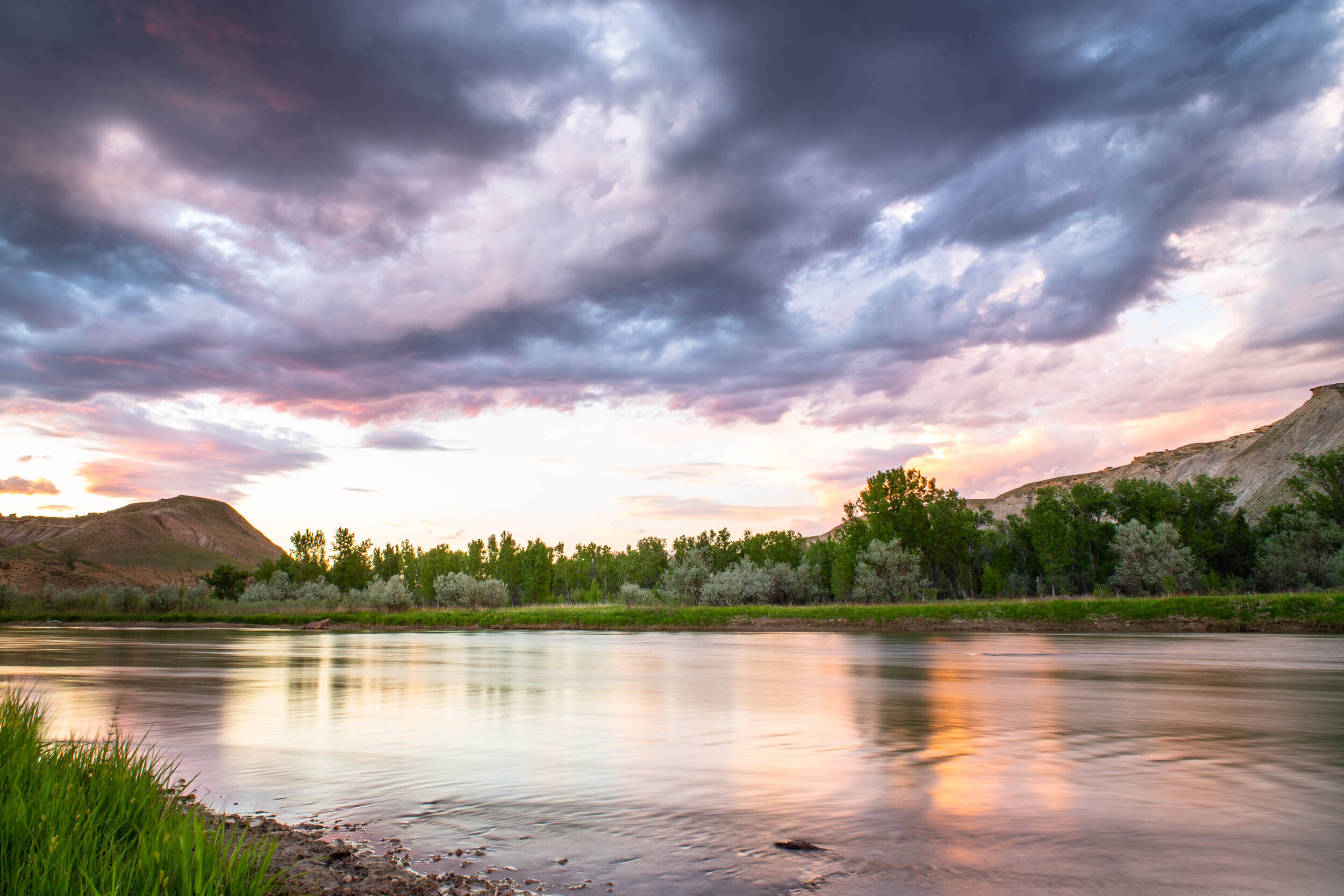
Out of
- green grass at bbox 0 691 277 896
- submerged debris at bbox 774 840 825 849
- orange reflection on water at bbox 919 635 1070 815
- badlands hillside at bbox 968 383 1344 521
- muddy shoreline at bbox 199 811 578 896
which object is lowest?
orange reflection on water at bbox 919 635 1070 815

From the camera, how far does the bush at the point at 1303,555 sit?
71.2 meters

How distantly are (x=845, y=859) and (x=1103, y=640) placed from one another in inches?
1953

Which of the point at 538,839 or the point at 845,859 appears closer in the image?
the point at 845,859

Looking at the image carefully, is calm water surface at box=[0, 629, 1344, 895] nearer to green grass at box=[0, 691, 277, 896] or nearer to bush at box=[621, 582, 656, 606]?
green grass at box=[0, 691, 277, 896]

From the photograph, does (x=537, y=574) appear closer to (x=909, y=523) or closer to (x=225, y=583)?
(x=225, y=583)

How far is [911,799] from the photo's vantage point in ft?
30.9

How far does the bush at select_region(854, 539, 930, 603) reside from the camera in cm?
8400

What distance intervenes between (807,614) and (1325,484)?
61.1 metres

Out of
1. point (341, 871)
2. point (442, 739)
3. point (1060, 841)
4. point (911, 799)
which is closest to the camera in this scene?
point (341, 871)

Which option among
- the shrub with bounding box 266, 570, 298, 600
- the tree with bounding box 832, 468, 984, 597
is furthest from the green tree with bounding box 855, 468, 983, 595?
the shrub with bounding box 266, 570, 298, 600

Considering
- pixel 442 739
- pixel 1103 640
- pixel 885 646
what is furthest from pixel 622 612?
pixel 442 739

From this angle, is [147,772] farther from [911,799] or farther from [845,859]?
[911,799]

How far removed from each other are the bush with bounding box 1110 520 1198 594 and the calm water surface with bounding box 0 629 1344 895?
54.1 m

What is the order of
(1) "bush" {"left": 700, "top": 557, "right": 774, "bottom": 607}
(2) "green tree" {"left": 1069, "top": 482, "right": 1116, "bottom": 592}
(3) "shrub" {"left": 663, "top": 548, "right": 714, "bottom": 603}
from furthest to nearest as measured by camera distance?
1. (3) "shrub" {"left": 663, "top": 548, "right": 714, "bottom": 603}
2. (2) "green tree" {"left": 1069, "top": 482, "right": 1116, "bottom": 592}
3. (1) "bush" {"left": 700, "top": 557, "right": 774, "bottom": 607}
